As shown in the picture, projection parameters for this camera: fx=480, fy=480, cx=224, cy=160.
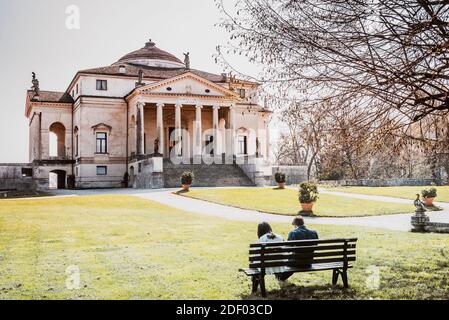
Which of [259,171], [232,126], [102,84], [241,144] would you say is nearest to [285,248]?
[259,171]

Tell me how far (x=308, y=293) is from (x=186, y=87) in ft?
137

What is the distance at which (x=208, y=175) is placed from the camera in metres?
43.1

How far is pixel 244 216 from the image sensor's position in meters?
21.6

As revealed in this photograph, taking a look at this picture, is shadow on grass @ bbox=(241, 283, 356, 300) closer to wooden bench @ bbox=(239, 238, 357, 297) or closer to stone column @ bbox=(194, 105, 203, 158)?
wooden bench @ bbox=(239, 238, 357, 297)

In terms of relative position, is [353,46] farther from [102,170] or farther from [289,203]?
[102,170]

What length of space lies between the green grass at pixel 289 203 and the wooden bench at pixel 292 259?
14.0 meters

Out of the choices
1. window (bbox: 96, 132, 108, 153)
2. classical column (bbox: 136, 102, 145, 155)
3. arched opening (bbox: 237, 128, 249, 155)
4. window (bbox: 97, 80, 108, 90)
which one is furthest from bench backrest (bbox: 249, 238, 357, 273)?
arched opening (bbox: 237, 128, 249, 155)

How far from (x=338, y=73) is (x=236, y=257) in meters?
4.86

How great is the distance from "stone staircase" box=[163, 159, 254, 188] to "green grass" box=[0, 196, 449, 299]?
22.4 meters

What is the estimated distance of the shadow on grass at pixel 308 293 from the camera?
26.5 ft
